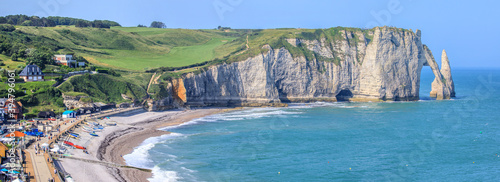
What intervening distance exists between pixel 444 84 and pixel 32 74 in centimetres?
9385

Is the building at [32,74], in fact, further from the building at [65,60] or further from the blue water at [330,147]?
the blue water at [330,147]

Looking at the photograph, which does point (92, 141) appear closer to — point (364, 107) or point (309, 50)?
point (364, 107)

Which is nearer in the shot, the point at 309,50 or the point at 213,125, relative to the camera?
the point at 213,125

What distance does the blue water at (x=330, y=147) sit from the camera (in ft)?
152

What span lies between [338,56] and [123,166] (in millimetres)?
76860

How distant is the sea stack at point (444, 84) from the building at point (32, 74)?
90.6 m

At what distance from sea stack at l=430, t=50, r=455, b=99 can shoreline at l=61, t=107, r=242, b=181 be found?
2171 inches

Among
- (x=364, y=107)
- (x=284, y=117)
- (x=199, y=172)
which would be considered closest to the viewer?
(x=199, y=172)

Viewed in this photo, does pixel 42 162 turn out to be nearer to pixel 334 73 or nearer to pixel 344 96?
pixel 334 73

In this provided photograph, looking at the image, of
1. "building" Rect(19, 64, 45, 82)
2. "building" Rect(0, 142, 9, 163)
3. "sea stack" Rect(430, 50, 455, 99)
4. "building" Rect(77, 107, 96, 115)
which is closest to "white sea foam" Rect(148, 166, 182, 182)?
"building" Rect(0, 142, 9, 163)

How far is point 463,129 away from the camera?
70875mm

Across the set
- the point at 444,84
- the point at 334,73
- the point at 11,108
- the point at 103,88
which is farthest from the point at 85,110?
the point at 444,84

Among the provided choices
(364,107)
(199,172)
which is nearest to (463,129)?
(364,107)

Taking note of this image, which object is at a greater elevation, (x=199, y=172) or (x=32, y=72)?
(x=32, y=72)
